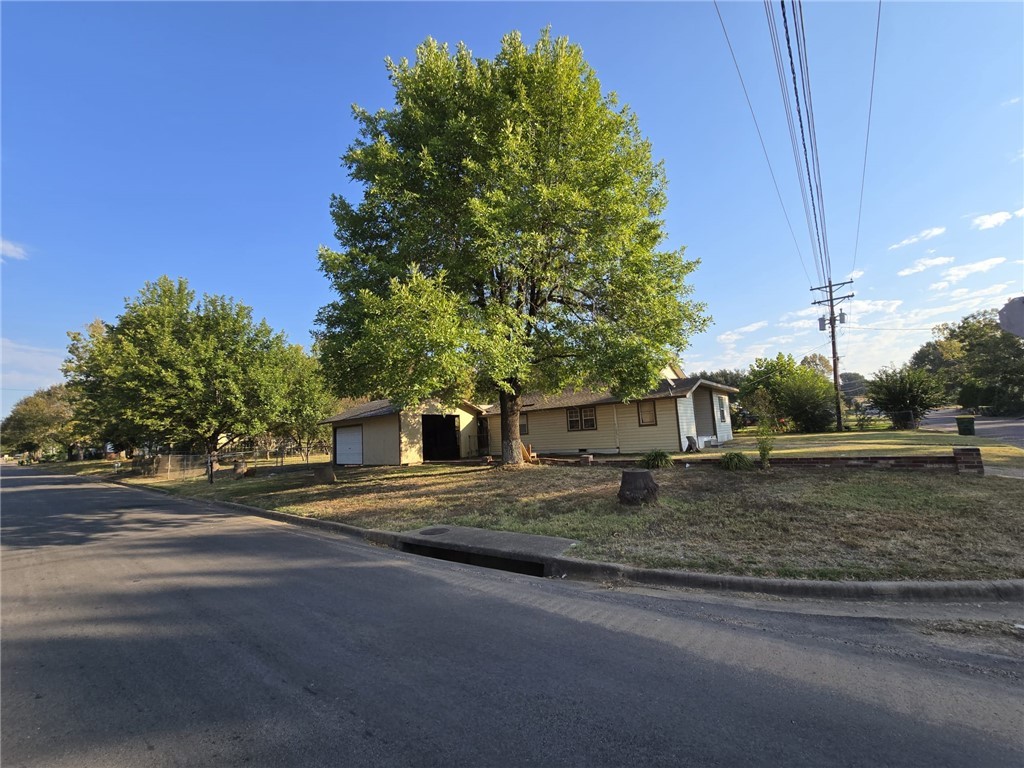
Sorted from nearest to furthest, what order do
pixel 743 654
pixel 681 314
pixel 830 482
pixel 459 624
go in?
pixel 743 654, pixel 459 624, pixel 830 482, pixel 681 314

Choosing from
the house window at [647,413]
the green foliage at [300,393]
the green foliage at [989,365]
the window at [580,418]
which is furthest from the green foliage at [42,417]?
the green foliage at [989,365]

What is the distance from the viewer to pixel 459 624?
4.74 meters

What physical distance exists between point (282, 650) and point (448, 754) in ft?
7.17

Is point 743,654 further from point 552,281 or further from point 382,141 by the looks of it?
point 382,141

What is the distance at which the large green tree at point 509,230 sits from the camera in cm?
1188

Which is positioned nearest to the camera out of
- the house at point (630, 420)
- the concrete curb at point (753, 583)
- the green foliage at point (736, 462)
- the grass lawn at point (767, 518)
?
the concrete curb at point (753, 583)

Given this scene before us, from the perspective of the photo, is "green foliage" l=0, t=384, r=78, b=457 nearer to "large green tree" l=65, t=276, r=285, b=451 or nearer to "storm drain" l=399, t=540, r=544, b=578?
"large green tree" l=65, t=276, r=285, b=451

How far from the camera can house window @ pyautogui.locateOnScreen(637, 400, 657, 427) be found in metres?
21.3

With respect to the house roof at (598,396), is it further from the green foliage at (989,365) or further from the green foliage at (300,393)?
the green foliage at (989,365)

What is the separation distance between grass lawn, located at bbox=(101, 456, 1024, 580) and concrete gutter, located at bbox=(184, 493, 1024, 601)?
0.25 metres

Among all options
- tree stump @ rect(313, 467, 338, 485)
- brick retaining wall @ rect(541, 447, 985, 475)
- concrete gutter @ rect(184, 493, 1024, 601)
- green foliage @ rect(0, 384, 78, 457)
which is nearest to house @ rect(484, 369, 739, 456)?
Result: brick retaining wall @ rect(541, 447, 985, 475)

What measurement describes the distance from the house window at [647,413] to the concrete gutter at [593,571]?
14.2 metres

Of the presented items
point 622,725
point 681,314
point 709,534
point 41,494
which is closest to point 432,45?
point 681,314

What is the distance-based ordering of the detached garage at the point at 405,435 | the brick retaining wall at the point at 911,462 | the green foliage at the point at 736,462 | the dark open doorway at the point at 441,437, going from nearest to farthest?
the brick retaining wall at the point at 911,462 < the green foliage at the point at 736,462 < the detached garage at the point at 405,435 < the dark open doorway at the point at 441,437
